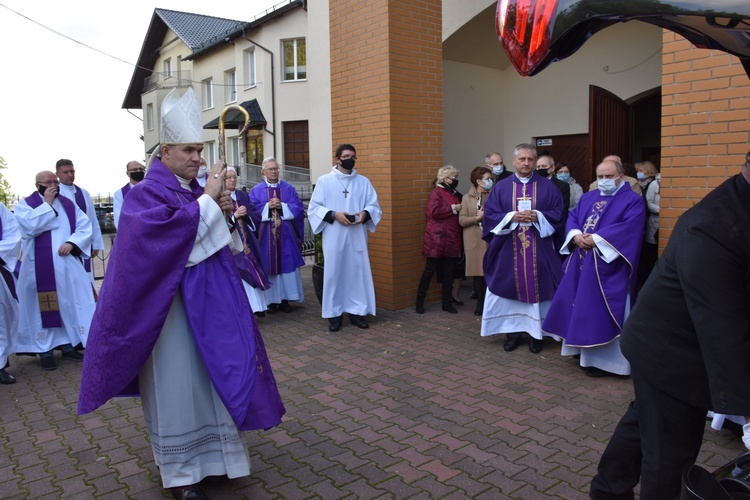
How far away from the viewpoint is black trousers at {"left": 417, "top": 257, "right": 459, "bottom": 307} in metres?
7.74

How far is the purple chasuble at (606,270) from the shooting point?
200 inches

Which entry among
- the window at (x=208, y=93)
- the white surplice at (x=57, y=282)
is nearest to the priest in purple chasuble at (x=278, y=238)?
the white surplice at (x=57, y=282)

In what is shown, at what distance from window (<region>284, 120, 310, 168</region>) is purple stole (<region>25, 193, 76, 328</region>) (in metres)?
19.0

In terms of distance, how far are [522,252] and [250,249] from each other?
11.4ft

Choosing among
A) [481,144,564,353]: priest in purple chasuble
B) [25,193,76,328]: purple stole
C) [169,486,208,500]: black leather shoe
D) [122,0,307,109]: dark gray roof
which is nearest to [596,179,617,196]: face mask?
[481,144,564,353]: priest in purple chasuble

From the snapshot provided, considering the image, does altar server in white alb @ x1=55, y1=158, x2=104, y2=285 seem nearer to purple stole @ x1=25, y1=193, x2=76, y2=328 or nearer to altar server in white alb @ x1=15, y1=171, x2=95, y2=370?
altar server in white alb @ x1=15, y1=171, x2=95, y2=370

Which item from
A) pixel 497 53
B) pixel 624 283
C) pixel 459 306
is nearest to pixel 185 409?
pixel 624 283

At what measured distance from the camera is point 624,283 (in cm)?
513

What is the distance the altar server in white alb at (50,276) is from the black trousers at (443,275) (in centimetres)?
394

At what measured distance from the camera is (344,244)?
7.19 meters

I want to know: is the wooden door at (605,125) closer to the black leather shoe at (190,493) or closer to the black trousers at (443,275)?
the black trousers at (443,275)

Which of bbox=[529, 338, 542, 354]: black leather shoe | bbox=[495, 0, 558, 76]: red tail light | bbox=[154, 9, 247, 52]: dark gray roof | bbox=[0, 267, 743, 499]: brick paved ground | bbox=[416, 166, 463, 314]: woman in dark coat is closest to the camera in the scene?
bbox=[495, 0, 558, 76]: red tail light

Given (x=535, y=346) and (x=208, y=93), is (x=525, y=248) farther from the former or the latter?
(x=208, y=93)

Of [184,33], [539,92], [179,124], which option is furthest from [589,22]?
[184,33]
